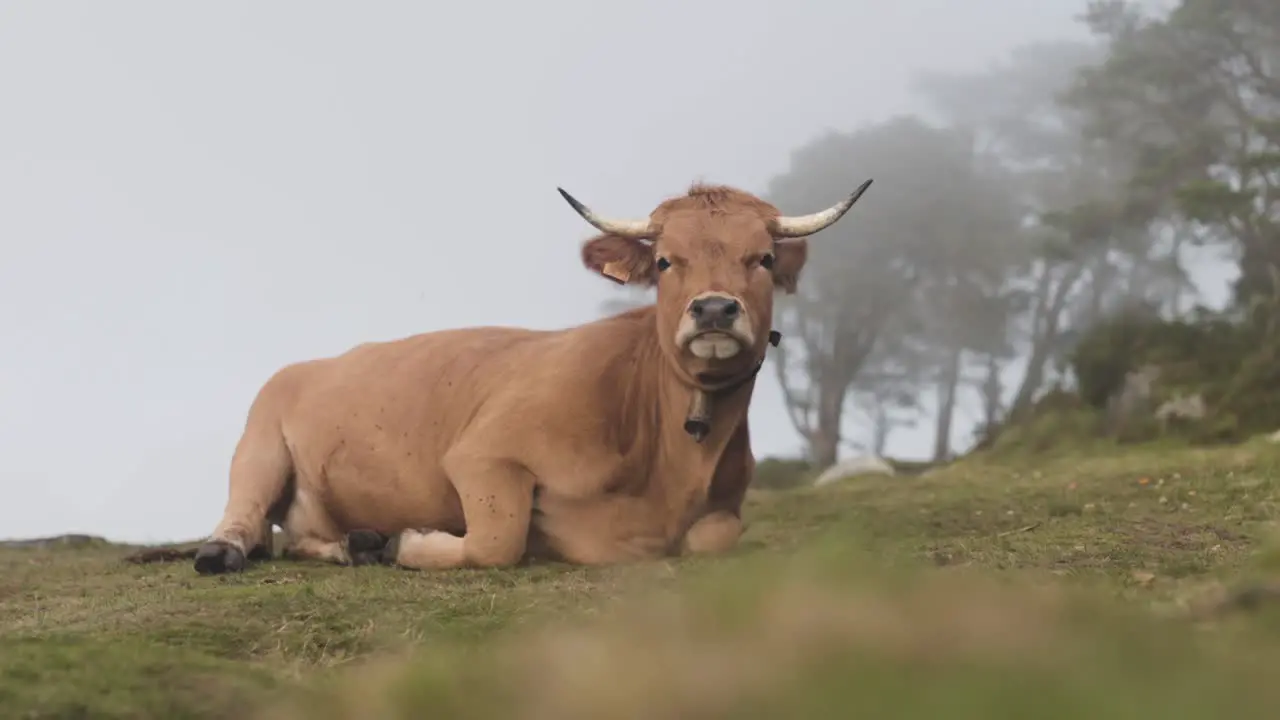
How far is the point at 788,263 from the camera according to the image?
498 centimetres

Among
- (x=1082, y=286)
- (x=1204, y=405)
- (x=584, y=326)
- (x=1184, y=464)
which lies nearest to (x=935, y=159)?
(x=1082, y=286)

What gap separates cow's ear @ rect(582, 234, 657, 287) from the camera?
490 centimetres

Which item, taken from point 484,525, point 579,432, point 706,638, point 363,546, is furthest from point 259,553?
point 706,638

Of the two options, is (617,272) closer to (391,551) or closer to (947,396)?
(391,551)

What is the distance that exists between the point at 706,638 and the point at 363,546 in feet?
14.4

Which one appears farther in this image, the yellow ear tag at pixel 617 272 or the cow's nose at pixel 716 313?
the yellow ear tag at pixel 617 272

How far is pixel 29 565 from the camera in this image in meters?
5.52

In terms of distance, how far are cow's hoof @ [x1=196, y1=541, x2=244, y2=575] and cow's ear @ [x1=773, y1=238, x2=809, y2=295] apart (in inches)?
97.7

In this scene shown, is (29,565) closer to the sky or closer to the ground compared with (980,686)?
closer to the ground

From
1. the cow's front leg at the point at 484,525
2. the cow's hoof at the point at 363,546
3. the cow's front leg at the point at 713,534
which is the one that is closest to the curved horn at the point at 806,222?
the cow's front leg at the point at 713,534

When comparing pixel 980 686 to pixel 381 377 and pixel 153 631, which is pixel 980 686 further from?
pixel 381 377

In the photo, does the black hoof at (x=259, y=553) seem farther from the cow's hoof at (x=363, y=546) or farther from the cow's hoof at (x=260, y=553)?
the cow's hoof at (x=363, y=546)

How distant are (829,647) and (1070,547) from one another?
3.36 meters

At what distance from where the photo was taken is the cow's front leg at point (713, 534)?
4.64 meters
